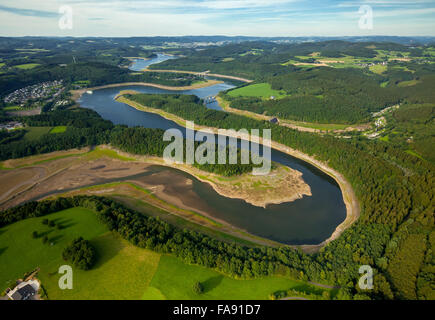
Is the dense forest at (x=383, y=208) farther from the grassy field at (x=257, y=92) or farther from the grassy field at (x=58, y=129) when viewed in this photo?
the grassy field at (x=58, y=129)

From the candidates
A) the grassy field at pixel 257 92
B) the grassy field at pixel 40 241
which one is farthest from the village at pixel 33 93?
the grassy field at pixel 40 241

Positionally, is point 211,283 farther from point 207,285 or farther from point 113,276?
point 113,276

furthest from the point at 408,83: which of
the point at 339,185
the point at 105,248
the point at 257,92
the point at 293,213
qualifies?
the point at 105,248

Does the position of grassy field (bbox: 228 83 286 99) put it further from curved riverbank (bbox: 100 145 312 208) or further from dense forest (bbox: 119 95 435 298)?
curved riverbank (bbox: 100 145 312 208)

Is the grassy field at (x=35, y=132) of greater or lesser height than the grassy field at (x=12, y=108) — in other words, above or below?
below

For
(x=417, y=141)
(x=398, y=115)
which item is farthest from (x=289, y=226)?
(x=398, y=115)

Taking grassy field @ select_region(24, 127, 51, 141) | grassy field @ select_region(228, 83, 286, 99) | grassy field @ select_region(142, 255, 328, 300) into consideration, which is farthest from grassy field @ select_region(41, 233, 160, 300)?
grassy field @ select_region(228, 83, 286, 99)
